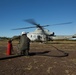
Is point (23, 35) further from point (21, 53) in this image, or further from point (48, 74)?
point (48, 74)

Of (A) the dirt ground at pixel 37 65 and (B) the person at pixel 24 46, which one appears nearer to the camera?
(A) the dirt ground at pixel 37 65

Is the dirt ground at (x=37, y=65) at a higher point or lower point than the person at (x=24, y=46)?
lower

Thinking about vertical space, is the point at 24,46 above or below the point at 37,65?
above

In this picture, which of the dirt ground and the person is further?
the person

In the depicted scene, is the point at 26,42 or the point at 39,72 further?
the point at 26,42

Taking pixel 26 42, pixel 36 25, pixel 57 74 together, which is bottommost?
pixel 57 74

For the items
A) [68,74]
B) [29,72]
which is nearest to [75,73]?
[68,74]

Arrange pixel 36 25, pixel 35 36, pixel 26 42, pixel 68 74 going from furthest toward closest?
pixel 35 36 < pixel 36 25 < pixel 26 42 < pixel 68 74

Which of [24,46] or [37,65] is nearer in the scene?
[37,65]

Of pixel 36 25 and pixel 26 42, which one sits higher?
pixel 36 25

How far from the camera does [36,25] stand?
3650 cm

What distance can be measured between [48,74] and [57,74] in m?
0.34

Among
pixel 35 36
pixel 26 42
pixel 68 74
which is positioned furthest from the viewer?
pixel 35 36

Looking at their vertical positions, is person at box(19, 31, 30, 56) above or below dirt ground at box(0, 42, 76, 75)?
above
